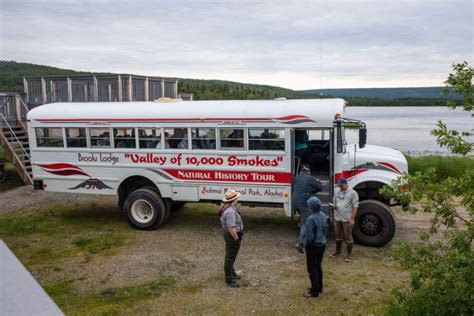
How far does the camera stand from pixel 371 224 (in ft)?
29.8

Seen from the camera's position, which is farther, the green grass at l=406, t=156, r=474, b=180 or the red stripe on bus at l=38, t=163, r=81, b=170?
the green grass at l=406, t=156, r=474, b=180

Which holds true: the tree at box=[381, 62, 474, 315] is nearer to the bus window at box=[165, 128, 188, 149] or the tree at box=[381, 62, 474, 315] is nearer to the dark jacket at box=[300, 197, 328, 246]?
the dark jacket at box=[300, 197, 328, 246]

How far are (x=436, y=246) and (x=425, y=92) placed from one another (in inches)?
6343

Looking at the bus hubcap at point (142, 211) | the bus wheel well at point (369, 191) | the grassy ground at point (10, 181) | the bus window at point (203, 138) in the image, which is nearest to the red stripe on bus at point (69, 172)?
the bus hubcap at point (142, 211)

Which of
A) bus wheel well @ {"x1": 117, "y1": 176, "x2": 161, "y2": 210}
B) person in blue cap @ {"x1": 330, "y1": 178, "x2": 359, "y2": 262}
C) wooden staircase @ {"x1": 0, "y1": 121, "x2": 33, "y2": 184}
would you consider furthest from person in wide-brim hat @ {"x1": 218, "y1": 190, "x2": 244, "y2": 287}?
wooden staircase @ {"x1": 0, "y1": 121, "x2": 33, "y2": 184}

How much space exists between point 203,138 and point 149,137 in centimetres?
145

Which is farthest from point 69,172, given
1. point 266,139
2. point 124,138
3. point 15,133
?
point 15,133

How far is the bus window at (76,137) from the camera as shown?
1098 cm

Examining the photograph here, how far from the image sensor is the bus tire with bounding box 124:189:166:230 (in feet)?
33.9

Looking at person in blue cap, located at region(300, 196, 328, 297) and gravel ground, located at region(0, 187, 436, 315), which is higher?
person in blue cap, located at region(300, 196, 328, 297)

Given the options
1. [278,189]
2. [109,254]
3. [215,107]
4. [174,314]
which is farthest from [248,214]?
[174,314]

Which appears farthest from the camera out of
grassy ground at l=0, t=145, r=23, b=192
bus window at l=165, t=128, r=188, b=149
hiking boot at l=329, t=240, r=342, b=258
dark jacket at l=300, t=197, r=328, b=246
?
grassy ground at l=0, t=145, r=23, b=192

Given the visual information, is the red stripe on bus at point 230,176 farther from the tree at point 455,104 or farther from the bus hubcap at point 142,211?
the tree at point 455,104

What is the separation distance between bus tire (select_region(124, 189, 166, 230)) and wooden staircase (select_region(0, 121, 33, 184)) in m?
6.26
